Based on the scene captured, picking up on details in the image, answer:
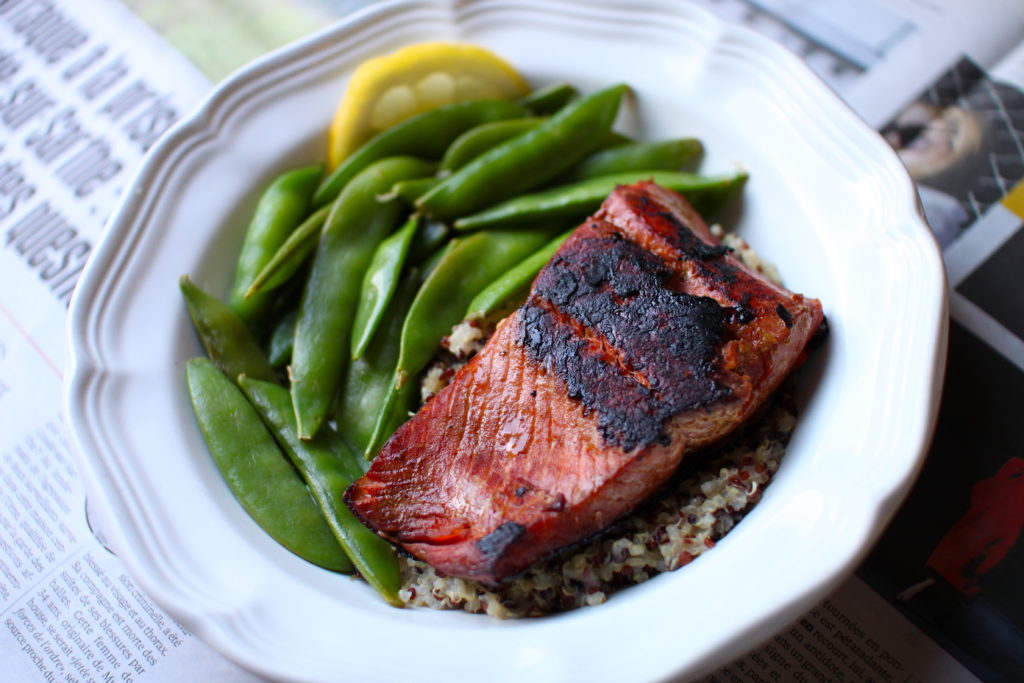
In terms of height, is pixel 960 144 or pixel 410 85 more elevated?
pixel 960 144

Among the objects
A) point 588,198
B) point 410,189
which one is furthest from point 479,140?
point 588,198

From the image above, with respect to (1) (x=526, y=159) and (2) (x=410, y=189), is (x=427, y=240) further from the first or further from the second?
(1) (x=526, y=159)

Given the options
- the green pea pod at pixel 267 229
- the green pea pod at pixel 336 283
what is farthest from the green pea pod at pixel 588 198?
the green pea pod at pixel 267 229

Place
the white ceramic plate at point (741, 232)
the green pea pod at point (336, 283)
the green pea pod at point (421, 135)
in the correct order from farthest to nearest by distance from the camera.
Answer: the green pea pod at point (421, 135) → the green pea pod at point (336, 283) → the white ceramic plate at point (741, 232)

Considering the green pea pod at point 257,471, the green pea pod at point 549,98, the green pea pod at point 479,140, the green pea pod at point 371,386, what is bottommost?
the green pea pod at point 257,471

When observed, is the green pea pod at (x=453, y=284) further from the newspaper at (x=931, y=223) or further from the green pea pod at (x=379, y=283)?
the newspaper at (x=931, y=223)

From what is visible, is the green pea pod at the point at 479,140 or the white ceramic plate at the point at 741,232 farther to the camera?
the green pea pod at the point at 479,140

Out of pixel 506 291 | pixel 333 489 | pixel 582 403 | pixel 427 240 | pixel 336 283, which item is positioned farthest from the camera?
pixel 427 240

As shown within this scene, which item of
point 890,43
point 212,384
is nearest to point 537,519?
point 212,384
